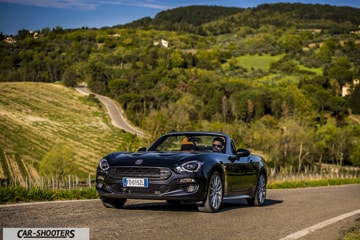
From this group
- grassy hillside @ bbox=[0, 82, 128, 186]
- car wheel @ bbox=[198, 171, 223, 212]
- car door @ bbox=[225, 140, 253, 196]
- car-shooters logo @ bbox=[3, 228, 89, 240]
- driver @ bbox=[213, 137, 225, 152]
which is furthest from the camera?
grassy hillside @ bbox=[0, 82, 128, 186]

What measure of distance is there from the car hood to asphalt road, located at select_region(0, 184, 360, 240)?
31.0 inches

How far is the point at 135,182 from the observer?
34.4 ft

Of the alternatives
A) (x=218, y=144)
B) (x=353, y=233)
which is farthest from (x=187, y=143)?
(x=353, y=233)

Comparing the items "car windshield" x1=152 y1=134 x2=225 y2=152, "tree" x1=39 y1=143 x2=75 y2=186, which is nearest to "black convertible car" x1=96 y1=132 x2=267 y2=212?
"car windshield" x1=152 y1=134 x2=225 y2=152

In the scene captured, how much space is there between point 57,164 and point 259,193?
69.0 meters

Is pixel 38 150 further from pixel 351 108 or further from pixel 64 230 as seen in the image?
pixel 351 108

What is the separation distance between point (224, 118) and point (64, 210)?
459ft

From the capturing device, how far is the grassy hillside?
84500 millimetres

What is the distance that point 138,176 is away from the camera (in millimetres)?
10500

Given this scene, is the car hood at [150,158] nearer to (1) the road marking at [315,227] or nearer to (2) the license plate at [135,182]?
(2) the license plate at [135,182]

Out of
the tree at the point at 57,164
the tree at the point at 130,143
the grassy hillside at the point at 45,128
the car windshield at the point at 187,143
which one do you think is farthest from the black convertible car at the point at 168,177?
the tree at the point at 130,143

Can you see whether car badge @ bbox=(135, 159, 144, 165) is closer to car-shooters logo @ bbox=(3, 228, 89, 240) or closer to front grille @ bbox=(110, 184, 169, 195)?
front grille @ bbox=(110, 184, 169, 195)

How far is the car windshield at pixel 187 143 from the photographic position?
12.3m

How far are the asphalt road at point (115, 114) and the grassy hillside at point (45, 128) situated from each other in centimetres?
184
